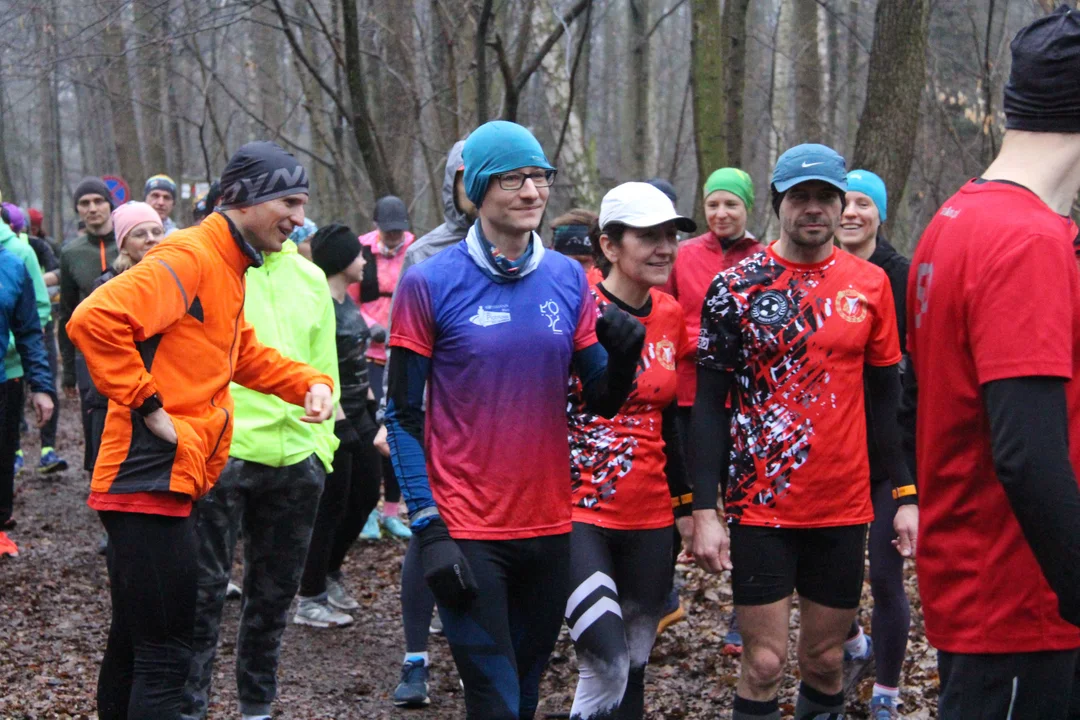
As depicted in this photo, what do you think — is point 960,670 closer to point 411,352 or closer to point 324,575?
point 411,352

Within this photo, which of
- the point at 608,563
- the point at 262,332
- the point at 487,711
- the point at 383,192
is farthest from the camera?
the point at 383,192

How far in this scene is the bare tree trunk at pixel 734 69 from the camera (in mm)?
9500

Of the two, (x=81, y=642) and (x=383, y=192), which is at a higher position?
(x=383, y=192)

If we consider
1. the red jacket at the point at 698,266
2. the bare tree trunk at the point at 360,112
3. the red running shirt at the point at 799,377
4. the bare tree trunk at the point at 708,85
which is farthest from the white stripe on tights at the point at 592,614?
the bare tree trunk at the point at 360,112

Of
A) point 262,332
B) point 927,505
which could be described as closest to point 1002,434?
point 927,505

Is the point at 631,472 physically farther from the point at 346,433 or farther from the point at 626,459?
the point at 346,433

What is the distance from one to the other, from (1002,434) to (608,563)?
2298 mm

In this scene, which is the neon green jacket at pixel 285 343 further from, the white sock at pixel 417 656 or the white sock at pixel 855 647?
the white sock at pixel 855 647

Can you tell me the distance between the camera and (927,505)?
2883 millimetres

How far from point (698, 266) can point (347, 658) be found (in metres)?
3.01

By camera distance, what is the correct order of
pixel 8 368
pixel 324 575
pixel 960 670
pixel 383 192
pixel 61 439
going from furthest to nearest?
pixel 61 439
pixel 383 192
pixel 8 368
pixel 324 575
pixel 960 670

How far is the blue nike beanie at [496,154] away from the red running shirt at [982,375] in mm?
1467

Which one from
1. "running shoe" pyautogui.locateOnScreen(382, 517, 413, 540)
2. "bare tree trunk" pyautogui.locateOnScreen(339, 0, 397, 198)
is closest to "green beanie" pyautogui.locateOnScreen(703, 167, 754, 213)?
"bare tree trunk" pyautogui.locateOnScreen(339, 0, 397, 198)

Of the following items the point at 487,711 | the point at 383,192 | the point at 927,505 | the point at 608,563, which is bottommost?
the point at 487,711
